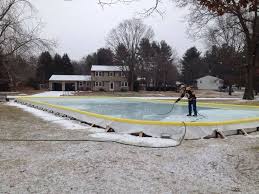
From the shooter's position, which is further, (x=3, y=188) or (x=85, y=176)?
(x=85, y=176)

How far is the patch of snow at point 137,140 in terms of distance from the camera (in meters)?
7.21

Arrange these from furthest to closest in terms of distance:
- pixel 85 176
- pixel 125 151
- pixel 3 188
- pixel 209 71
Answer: pixel 209 71 → pixel 125 151 → pixel 85 176 → pixel 3 188

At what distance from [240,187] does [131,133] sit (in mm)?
4329

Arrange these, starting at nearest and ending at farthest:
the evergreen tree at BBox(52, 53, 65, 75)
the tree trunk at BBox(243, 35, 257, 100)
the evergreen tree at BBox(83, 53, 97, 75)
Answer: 1. the tree trunk at BBox(243, 35, 257, 100)
2. the evergreen tree at BBox(52, 53, 65, 75)
3. the evergreen tree at BBox(83, 53, 97, 75)

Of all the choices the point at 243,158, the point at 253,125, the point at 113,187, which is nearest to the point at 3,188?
the point at 113,187

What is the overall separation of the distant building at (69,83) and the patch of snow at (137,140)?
53.0 meters

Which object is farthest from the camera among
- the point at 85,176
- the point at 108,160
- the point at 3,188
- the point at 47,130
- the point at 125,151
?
the point at 47,130

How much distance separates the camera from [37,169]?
17.2ft

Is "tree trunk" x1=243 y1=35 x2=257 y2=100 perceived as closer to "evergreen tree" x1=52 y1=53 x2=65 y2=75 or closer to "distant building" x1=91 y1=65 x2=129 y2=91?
"distant building" x1=91 y1=65 x2=129 y2=91

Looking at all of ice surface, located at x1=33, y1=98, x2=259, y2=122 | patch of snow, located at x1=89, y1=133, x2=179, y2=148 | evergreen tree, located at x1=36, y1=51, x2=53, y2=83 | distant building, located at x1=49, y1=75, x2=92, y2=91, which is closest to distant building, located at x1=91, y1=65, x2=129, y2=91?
distant building, located at x1=49, y1=75, x2=92, y2=91

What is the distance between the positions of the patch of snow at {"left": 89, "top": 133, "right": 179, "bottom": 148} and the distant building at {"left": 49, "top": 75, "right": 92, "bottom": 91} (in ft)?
174

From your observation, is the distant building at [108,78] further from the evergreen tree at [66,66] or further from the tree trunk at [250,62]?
the tree trunk at [250,62]

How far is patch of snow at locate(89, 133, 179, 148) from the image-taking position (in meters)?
7.21

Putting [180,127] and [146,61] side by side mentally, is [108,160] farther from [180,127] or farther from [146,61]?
[146,61]
